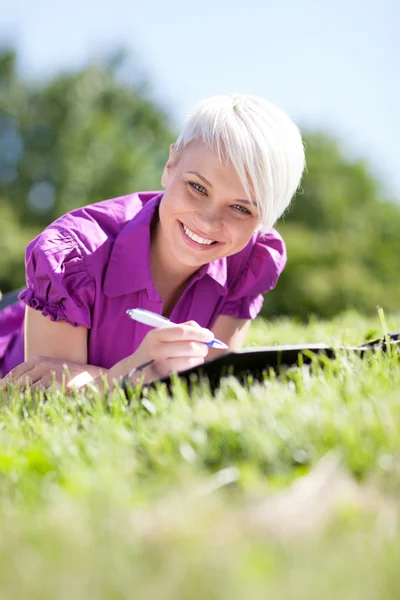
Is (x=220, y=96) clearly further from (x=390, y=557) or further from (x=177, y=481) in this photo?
(x=390, y=557)

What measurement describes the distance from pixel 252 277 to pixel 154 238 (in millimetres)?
540

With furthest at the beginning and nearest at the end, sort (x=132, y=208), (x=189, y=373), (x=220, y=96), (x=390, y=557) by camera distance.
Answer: (x=132, y=208) < (x=220, y=96) < (x=189, y=373) < (x=390, y=557)

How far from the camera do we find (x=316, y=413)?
1542 millimetres

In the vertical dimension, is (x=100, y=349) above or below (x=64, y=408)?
below

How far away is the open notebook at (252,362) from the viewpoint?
6.47ft

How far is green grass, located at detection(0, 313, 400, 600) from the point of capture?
3.08 ft

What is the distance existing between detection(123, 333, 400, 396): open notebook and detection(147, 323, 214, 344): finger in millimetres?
151

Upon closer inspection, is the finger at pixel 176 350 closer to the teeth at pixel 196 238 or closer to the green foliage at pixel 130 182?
the teeth at pixel 196 238

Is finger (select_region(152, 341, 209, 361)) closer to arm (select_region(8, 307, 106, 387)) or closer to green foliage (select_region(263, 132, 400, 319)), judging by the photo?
arm (select_region(8, 307, 106, 387))

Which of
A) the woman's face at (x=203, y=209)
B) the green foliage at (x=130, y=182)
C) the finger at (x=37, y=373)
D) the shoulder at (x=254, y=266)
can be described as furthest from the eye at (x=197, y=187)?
the green foliage at (x=130, y=182)

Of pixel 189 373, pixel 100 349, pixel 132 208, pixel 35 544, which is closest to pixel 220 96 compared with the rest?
pixel 132 208

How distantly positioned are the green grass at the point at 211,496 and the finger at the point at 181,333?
275 mm

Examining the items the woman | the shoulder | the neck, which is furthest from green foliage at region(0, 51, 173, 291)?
the woman

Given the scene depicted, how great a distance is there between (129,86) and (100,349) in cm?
2625
